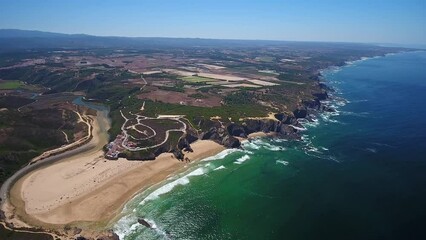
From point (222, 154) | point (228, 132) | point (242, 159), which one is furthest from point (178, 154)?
point (228, 132)

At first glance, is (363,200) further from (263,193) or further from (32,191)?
(32,191)

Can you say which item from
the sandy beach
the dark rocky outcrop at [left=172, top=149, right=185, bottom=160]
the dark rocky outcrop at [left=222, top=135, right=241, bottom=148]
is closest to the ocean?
the dark rocky outcrop at [left=222, top=135, right=241, bottom=148]

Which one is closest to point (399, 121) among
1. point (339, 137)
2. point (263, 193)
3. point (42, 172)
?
point (339, 137)

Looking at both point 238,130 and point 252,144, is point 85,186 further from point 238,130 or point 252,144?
point 238,130

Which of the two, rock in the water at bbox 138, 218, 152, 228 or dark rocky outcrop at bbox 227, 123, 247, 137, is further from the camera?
dark rocky outcrop at bbox 227, 123, 247, 137

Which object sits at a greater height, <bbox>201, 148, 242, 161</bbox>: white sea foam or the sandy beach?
the sandy beach

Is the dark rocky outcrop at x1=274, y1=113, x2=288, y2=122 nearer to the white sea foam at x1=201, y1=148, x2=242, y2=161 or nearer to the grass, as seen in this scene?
the grass
